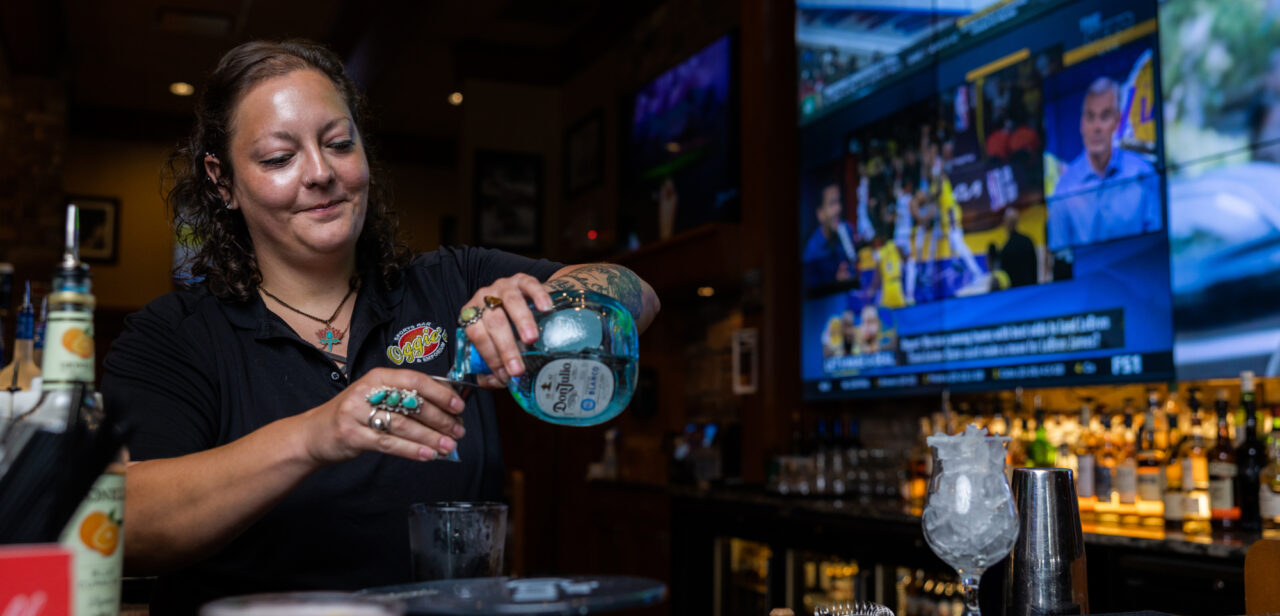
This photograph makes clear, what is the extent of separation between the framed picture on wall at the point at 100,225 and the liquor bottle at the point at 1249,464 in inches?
316

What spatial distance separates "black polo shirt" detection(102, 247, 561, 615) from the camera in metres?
1.22

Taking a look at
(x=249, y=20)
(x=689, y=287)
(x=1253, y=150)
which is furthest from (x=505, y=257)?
(x=249, y=20)

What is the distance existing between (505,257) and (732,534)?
2.69 meters

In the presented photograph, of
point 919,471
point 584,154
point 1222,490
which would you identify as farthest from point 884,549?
point 584,154

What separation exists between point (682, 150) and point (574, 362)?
4.24 metres

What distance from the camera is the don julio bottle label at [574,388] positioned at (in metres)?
0.90

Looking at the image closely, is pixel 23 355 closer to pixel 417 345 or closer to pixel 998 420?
pixel 417 345

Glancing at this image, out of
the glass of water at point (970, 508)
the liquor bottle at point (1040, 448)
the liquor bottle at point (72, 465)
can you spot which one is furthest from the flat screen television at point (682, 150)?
the liquor bottle at point (72, 465)

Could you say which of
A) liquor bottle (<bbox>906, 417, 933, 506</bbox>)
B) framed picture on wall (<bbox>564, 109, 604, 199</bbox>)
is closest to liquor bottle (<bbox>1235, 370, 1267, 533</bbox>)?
liquor bottle (<bbox>906, 417, 933, 506</bbox>)

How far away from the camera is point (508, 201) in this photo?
6762 millimetres

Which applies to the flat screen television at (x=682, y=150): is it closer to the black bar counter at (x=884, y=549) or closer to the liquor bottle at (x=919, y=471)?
the black bar counter at (x=884, y=549)

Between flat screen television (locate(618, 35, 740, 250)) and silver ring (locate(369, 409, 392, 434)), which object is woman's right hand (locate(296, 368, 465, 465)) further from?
flat screen television (locate(618, 35, 740, 250))

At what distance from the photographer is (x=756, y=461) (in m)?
4.39

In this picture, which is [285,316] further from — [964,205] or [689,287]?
[689,287]
